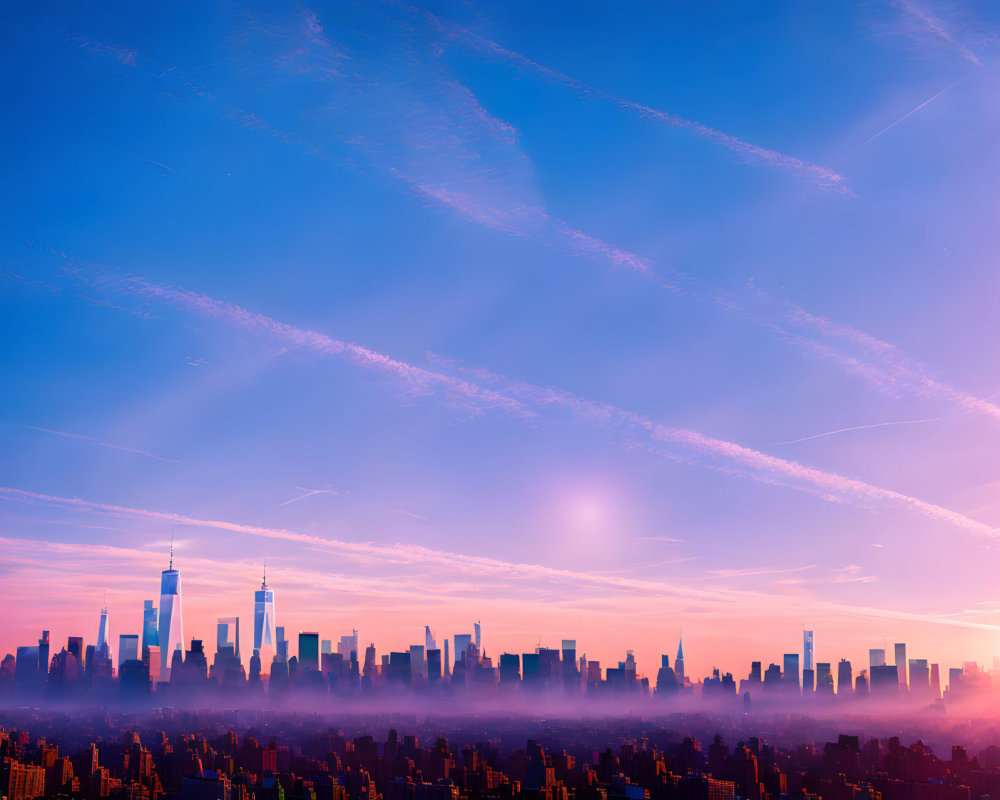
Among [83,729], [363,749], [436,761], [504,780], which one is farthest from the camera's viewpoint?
[83,729]

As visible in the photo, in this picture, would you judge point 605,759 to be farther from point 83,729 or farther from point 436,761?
point 83,729

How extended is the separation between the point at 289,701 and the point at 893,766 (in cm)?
11335

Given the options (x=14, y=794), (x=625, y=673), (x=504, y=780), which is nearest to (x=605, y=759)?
(x=504, y=780)

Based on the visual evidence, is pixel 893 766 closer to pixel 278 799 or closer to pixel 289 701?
pixel 278 799

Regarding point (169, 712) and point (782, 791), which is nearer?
point (782, 791)

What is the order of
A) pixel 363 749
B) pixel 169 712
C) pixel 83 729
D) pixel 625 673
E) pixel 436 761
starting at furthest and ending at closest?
pixel 625 673, pixel 169 712, pixel 83 729, pixel 363 749, pixel 436 761

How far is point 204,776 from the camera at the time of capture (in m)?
96.6

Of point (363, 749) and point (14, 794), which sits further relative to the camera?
point (363, 749)

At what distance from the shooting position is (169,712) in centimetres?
16700

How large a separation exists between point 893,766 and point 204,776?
6948 cm

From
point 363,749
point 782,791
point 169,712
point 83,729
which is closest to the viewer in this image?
point 782,791

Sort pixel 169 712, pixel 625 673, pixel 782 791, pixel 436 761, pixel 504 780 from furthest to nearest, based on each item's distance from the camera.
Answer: pixel 625 673, pixel 169 712, pixel 436 761, pixel 504 780, pixel 782 791

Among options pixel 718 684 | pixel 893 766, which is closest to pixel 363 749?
pixel 893 766

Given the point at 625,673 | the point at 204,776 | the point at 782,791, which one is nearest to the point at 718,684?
the point at 625,673
